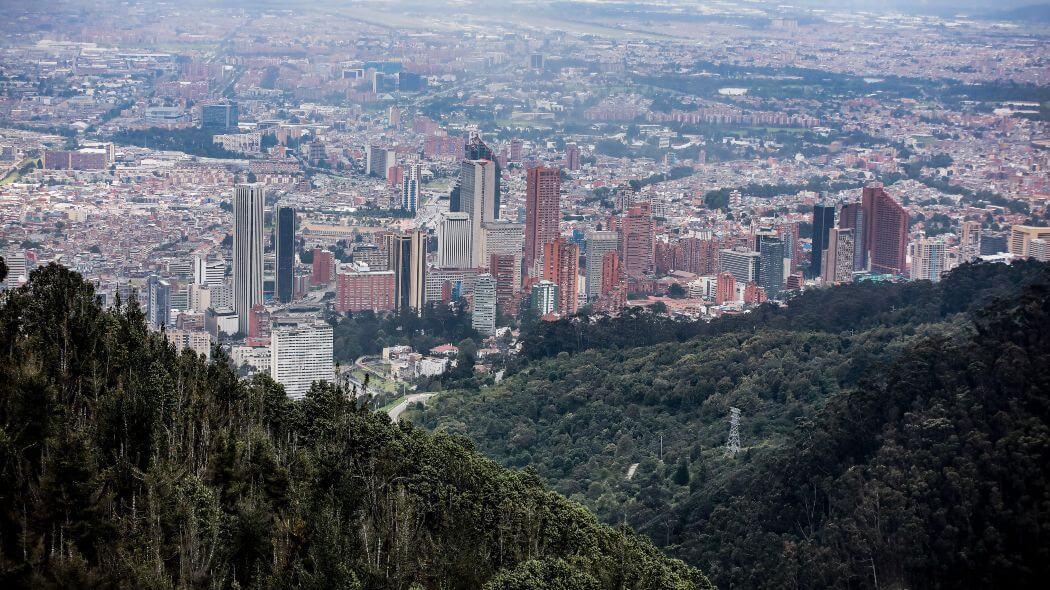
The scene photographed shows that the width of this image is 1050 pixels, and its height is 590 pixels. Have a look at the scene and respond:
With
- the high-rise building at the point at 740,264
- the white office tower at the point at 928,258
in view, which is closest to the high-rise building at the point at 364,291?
the high-rise building at the point at 740,264

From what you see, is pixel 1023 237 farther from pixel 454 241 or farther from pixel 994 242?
pixel 454 241

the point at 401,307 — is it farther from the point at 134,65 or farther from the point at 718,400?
the point at 134,65

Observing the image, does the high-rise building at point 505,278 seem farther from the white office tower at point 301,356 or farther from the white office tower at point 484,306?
the white office tower at point 301,356

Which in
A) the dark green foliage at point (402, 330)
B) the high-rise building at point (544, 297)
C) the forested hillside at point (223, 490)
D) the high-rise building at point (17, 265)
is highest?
the forested hillside at point (223, 490)

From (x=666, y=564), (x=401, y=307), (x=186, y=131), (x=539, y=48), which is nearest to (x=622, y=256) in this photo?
(x=401, y=307)

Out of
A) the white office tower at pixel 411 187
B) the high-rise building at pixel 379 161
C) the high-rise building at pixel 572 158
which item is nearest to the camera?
the white office tower at pixel 411 187

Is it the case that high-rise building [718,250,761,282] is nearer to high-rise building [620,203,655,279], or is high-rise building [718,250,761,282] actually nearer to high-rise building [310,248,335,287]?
high-rise building [620,203,655,279]

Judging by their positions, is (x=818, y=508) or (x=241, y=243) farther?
(x=241, y=243)
